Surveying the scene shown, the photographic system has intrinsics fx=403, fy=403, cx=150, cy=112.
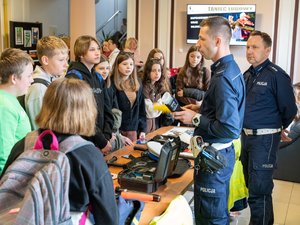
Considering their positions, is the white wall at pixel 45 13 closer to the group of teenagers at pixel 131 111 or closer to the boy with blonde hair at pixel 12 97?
the group of teenagers at pixel 131 111

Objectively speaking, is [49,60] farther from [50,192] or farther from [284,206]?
[284,206]

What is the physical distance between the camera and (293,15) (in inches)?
260

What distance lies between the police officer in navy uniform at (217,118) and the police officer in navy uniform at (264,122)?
763mm

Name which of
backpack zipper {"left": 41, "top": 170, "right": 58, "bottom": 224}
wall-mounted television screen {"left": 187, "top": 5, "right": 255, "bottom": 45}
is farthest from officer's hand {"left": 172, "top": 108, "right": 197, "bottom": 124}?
wall-mounted television screen {"left": 187, "top": 5, "right": 255, "bottom": 45}

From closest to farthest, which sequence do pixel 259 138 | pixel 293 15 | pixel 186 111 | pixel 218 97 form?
1. pixel 218 97
2. pixel 186 111
3. pixel 259 138
4. pixel 293 15

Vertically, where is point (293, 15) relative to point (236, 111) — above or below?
above

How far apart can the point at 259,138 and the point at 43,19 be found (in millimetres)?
7171

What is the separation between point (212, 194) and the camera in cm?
216

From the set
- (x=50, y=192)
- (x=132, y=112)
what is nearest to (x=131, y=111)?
(x=132, y=112)

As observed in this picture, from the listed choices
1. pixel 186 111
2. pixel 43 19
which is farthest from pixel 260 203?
pixel 43 19

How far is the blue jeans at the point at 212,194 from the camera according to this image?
2.16 meters

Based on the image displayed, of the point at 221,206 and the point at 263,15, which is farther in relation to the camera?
the point at 263,15

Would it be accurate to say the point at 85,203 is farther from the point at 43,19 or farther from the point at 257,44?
the point at 43,19

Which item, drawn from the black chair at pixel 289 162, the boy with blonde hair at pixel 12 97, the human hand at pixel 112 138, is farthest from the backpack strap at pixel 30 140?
the black chair at pixel 289 162
